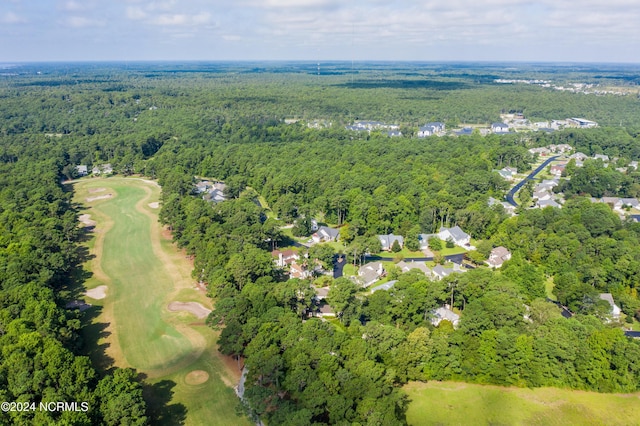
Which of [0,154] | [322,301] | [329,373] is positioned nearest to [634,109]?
[322,301]

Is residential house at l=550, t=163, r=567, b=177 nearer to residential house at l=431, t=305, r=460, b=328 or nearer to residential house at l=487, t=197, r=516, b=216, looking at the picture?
residential house at l=487, t=197, r=516, b=216

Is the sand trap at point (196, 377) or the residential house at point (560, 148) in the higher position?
the residential house at point (560, 148)

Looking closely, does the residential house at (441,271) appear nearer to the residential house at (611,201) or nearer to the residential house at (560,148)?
the residential house at (611,201)

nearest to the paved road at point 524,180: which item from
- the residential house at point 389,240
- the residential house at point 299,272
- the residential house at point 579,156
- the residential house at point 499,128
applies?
the residential house at point 579,156

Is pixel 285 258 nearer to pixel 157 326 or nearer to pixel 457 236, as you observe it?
pixel 157 326

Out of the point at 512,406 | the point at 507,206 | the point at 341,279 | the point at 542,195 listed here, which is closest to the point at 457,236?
the point at 507,206

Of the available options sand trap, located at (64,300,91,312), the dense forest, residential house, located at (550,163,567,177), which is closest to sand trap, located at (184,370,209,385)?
the dense forest
